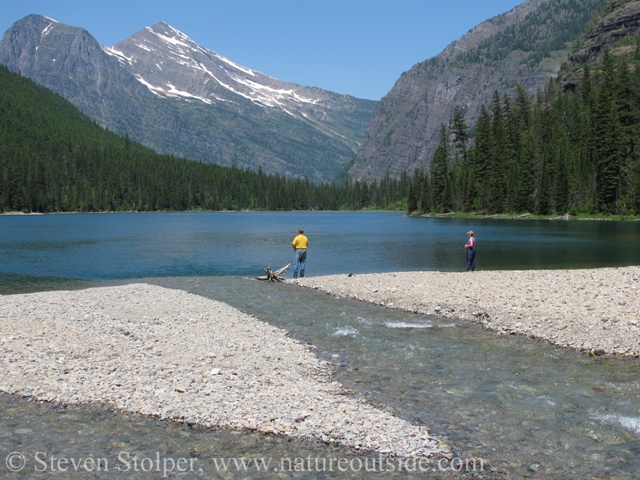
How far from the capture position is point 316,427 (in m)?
10.6

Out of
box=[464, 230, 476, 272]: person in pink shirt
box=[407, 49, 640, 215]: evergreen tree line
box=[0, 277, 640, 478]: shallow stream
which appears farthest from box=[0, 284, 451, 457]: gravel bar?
box=[407, 49, 640, 215]: evergreen tree line

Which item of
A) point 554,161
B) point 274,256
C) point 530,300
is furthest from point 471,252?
point 554,161

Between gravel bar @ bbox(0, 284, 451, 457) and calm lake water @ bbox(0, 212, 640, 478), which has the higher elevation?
gravel bar @ bbox(0, 284, 451, 457)

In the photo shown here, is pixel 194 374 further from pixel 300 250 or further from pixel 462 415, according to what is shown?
pixel 300 250

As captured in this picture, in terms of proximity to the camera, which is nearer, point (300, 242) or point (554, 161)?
point (300, 242)

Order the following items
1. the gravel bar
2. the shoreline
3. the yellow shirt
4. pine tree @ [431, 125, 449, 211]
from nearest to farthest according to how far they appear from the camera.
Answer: the gravel bar → the shoreline → the yellow shirt → pine tree @ [431, 125, 449, 211]

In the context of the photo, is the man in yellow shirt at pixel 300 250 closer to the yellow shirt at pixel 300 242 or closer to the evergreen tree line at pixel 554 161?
the yellow shirt at pixel 300 242

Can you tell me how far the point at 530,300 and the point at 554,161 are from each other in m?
102

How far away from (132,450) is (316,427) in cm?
375

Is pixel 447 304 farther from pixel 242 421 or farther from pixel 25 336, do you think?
pixel 25 336

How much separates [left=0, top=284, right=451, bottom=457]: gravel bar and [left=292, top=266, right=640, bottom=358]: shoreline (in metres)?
8.41

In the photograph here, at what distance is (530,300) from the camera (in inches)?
872

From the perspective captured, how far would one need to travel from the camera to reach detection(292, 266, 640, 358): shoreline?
690 inches

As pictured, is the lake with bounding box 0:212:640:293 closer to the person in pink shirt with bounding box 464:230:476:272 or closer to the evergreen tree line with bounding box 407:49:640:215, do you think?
A: the person in pink shirt with bounding box 464:230:476:272
